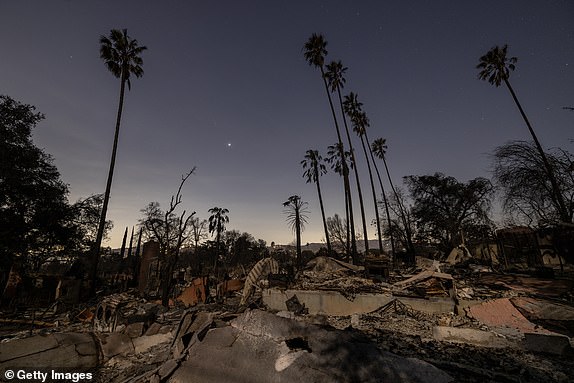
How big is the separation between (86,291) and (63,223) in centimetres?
631

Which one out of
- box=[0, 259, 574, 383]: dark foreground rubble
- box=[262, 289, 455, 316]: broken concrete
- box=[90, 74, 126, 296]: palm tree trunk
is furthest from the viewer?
box=[90, 74, 126, 296]: palm tree trunk

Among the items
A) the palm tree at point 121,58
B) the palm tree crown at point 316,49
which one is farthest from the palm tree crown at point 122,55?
the palm tree crown at point 316,49

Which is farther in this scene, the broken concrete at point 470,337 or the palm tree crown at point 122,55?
the palm tree crown at point 122,55

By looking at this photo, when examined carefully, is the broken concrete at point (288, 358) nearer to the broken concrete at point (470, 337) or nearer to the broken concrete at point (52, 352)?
the broken concrete at point (52, 352)

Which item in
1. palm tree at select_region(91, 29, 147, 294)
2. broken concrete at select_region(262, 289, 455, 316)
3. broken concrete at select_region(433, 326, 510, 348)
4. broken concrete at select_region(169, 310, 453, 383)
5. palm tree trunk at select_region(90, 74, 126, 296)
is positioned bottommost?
broken concrete at select_region(433, 326, 510, 348)

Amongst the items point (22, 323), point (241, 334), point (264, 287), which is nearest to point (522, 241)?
point (264, 287)

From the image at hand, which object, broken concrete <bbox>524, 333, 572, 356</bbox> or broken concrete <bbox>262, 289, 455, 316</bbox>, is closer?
broken concrete <bbox>524, 333, 572, 356</bbox>

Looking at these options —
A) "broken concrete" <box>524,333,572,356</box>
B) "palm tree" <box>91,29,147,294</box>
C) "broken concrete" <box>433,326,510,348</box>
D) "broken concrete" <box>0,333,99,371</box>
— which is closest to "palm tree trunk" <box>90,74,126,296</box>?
"palm tree" <box>91,29,147,294</box>

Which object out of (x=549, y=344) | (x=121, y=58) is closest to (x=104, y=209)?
(x=121, y=58)

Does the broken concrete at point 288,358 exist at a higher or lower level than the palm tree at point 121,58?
lower

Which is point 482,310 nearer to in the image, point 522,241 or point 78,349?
point 78,349

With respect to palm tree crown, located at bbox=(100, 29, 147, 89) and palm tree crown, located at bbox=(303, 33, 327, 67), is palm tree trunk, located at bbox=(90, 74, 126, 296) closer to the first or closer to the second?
palm tree crown, located at bbox=(100, 29, 147, 89)

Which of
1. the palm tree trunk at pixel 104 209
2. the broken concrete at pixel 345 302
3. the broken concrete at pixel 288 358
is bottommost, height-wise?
the broken concrete at pixel 345 302

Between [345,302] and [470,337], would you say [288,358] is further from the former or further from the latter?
[345,302]
